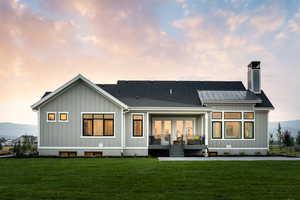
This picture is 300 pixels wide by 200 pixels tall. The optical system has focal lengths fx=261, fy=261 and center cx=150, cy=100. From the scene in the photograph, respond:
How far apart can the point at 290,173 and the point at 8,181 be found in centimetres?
962

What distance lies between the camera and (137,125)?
666 inches

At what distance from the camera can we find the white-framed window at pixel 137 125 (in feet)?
55.2

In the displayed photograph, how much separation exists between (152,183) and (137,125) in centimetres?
923

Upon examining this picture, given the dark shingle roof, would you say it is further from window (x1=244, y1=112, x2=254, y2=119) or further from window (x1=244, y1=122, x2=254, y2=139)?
window (x1=244, y1=122, x2=254, y2=139)

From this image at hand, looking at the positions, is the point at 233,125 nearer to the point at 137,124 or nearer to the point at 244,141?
the point at 244,141

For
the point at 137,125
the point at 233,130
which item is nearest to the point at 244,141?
the point at 233,130

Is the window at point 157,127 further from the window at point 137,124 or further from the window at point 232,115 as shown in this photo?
the window at point 232,115

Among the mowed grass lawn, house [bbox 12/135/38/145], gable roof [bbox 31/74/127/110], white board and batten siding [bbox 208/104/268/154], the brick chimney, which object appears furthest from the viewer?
the brick chimney

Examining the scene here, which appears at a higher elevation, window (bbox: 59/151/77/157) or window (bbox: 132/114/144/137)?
window (bbox: 132/114/144/137)

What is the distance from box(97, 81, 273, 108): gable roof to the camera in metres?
17.6

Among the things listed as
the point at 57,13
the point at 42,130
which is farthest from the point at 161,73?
the point at 42,130

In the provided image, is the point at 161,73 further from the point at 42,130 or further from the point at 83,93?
the point at 42,130

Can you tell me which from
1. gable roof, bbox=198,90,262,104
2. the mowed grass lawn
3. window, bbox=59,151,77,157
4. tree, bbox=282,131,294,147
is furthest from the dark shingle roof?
the mowed grass lawn

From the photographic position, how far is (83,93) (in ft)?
53.4
